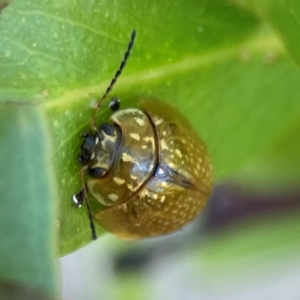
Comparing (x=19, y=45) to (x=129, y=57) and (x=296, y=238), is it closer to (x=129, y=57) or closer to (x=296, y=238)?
(x=129, y=57)

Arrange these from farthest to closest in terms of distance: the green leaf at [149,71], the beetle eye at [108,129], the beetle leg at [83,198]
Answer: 1. the beetle eye at [108,129]
2. the beetle leg at [83,198]
3. the green leaf at [149,71]

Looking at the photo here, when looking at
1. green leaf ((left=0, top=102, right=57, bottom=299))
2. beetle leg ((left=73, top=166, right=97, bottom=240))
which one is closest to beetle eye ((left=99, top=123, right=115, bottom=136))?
beetle leg ((left=73, top=166, right=97, bottom=240))

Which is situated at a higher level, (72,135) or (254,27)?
(254,27)

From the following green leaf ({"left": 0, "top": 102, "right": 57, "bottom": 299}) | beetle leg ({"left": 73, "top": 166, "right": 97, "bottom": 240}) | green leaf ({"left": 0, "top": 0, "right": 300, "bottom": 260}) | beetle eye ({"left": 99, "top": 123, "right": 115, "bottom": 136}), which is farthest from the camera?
beetle eye ({"left": 99, "top": 123, "right": 115, "bottom": 136})

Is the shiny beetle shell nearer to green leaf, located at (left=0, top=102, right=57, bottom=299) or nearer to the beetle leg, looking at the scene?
the beetle leg

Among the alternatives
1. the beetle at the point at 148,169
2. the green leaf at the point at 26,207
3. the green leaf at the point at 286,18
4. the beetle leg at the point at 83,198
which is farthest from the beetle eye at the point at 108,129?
the green leaf at the point at 26,207

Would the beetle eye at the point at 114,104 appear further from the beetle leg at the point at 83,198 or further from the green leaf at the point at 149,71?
the beetle leg at the point at 83,198

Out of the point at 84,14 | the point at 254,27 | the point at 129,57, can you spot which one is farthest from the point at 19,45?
the point at 254,27
